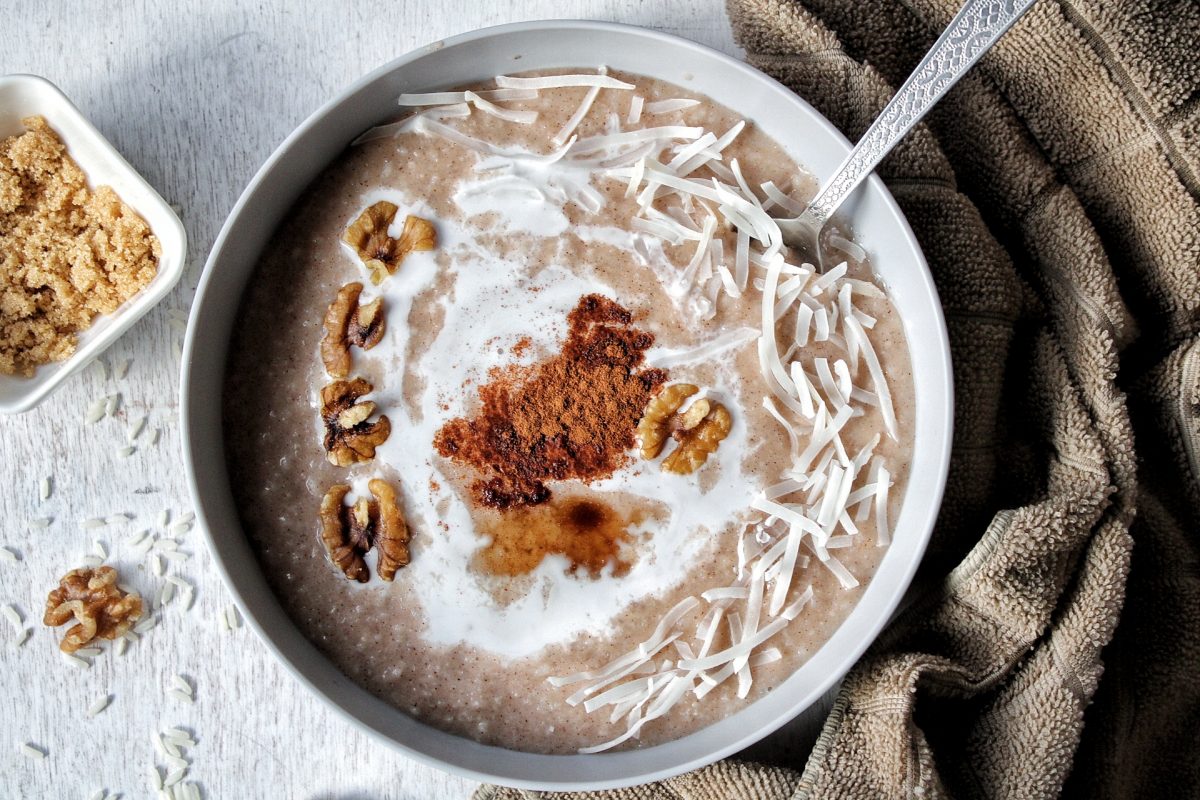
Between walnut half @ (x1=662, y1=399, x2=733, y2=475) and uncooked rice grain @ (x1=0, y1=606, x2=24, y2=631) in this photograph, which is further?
uncooked rice grain @ (x1=0, y1=606, x2=24, y2=631)

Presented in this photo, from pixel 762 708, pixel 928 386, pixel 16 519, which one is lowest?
pixel 16 519

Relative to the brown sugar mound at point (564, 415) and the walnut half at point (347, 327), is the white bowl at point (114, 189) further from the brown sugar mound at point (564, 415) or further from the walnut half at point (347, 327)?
the brown sugar mound at point (564, 415)

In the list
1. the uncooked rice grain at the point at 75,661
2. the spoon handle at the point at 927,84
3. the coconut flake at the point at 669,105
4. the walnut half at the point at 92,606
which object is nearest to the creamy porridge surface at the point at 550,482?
the coconut flake at the point at 669,105

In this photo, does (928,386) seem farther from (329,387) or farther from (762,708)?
(329,387)

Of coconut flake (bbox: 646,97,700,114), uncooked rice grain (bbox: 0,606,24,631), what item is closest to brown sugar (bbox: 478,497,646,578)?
coconut flake (bbox: 646,97,700,114)

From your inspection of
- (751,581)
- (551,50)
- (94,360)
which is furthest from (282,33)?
(751,581)

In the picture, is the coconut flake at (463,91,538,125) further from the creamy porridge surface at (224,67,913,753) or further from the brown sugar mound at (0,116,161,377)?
the brown sugar mound at (0,116,161,377)
